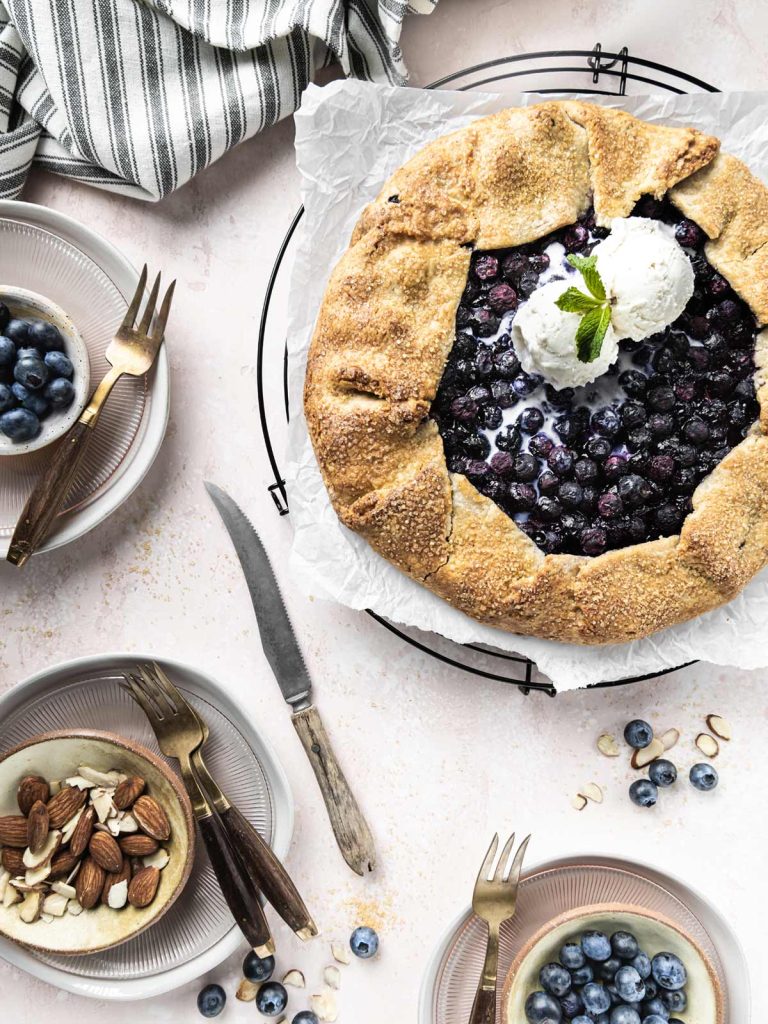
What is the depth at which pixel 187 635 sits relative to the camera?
A: 3105 mm

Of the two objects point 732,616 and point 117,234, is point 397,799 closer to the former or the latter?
point 732,616

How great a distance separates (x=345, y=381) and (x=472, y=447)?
1.30 ft

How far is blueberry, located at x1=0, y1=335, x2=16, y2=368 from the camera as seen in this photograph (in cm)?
271

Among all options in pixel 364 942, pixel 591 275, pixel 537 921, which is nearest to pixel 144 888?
pixel 364 942

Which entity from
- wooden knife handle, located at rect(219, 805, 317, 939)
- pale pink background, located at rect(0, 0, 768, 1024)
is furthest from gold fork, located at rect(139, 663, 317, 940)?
pale pink background, located at rect(0, 0, 768, 1024)

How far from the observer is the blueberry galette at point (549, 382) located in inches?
98.5

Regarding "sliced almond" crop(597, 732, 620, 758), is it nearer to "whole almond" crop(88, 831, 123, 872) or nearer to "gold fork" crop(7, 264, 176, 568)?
"whole almond" crop(88, 831, 123, 872)

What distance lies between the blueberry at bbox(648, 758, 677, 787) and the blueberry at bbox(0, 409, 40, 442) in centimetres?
225

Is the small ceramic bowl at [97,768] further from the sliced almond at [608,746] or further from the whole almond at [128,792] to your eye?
the sliced almond at [608,746]

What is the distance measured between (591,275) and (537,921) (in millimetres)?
1993

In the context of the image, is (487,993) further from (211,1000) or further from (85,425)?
(85,425)

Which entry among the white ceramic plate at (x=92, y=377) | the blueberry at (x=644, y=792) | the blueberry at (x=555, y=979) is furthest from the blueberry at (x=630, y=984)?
the white ceramic plate at (x=92, y=377)

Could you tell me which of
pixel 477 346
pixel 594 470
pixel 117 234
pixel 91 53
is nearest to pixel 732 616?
pixel 594 470

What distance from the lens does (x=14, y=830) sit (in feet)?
9.27
